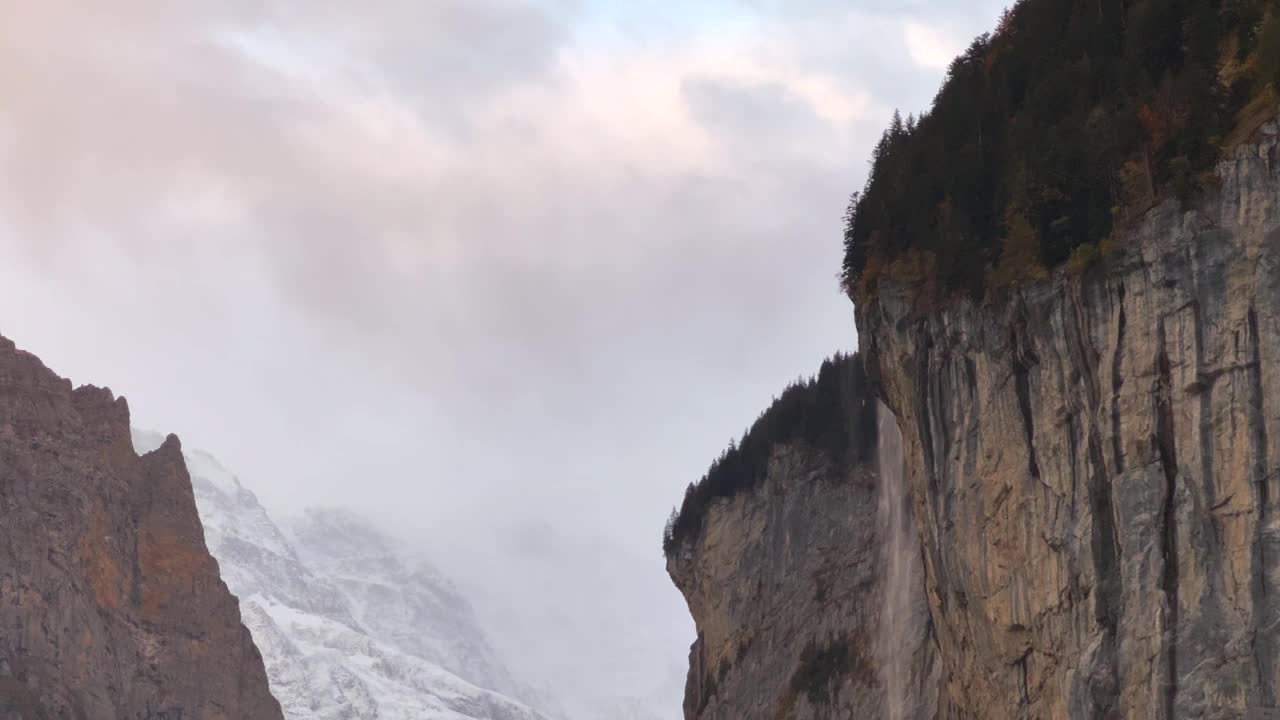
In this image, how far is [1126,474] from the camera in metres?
43.5

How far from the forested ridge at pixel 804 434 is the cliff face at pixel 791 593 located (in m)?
0.40

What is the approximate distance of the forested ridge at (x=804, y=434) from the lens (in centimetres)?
9719

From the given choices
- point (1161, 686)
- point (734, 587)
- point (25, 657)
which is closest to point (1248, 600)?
point (1161, 686)

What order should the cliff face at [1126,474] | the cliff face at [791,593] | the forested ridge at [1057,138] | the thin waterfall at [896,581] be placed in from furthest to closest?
the cliff face at [791,593] → the thin waterfall at [896,581] → the forested ridge at [1057,138] → the cliff face at [1126,474]

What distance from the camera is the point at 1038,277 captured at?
47.8 metres

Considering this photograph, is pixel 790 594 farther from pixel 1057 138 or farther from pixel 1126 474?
pixel 1126 474

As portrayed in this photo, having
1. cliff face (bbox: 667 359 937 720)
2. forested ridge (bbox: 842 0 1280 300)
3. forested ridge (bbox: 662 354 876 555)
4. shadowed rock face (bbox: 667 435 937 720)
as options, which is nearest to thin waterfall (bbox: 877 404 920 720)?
cliff face (bbox: 667 359 937 720)

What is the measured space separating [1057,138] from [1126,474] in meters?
9.16

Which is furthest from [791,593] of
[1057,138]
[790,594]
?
[1057,138]

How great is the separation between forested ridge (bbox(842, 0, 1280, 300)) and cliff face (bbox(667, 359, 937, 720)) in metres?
30.1

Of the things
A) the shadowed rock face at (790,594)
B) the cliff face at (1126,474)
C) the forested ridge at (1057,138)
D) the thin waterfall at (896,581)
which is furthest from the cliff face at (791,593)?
the cliff face at (1126,474)

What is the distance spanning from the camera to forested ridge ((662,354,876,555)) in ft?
319

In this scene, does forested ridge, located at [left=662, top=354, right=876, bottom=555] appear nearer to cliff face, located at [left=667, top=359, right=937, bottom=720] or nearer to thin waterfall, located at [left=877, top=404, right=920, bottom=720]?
cliff face, located at [left=667, top=359, right=937, bottom=720]

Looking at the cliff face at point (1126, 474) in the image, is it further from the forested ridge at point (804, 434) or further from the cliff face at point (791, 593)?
the forested ridge at point (804, 434)
